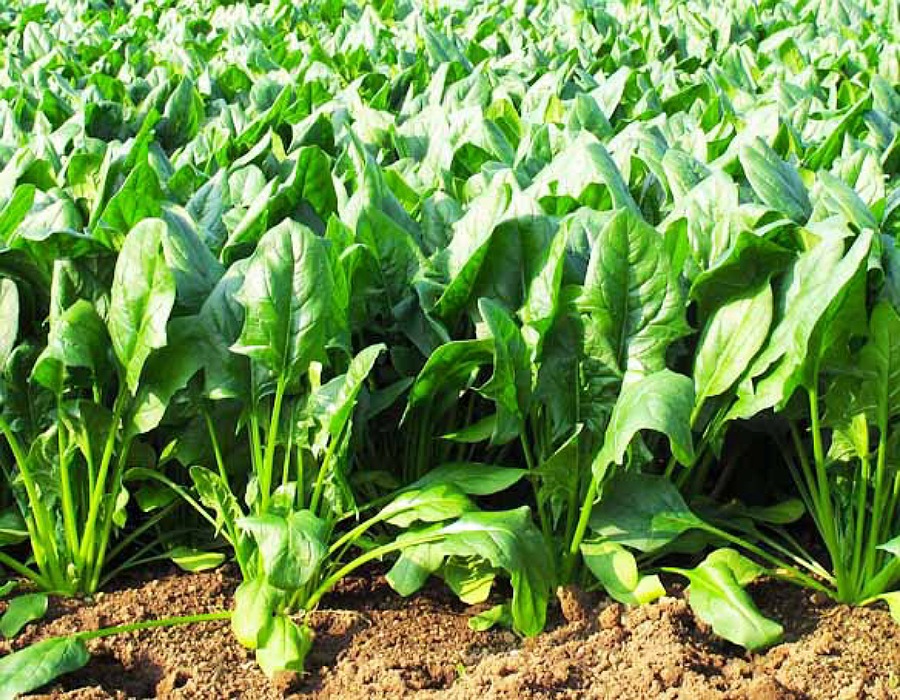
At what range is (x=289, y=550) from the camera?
87.2 inches

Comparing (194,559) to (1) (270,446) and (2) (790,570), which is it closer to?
(1) (270,446)

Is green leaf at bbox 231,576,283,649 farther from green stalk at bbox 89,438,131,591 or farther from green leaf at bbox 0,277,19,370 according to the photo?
green leaf at bbox 0,277,19,370

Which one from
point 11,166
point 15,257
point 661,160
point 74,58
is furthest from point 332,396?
point 74,58

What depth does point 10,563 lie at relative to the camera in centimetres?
258

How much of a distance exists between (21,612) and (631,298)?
138cm

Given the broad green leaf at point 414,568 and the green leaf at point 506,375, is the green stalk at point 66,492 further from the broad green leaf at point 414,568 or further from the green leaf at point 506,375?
the green leaf at point 506,375

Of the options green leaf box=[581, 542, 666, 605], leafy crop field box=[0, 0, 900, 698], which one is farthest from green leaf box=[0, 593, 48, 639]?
green leaf box=[581, 542, 666, 605]

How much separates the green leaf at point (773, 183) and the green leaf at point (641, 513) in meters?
0.66

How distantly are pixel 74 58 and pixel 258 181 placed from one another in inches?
114

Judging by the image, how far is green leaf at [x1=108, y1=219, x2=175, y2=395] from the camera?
7.68ft

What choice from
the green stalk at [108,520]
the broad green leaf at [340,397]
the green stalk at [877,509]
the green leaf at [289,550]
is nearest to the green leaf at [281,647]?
the green leaf at [289,550]

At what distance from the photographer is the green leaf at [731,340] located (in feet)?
7.80

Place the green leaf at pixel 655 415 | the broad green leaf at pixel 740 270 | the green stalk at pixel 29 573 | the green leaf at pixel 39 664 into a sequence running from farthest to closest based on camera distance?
the green stalk at pixel 29 573
the broad green leaf at pixel 740 270
the green leaf at pixel 39 664
the green leaf at pixel 655 415

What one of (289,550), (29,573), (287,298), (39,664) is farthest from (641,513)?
(29,573)
